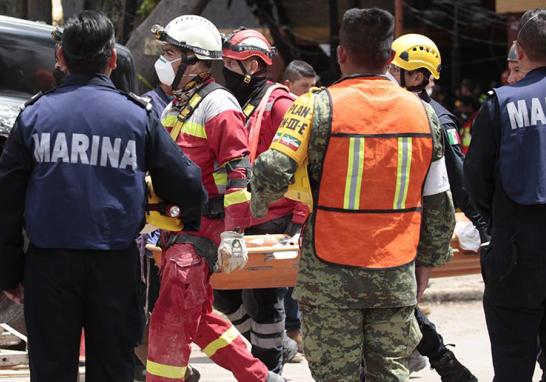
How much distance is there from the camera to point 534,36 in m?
4.98

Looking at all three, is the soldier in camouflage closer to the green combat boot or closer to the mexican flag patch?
the mexican flag patch

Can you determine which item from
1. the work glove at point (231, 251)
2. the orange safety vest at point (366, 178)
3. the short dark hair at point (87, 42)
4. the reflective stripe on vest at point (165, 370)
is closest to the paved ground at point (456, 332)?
the reflective stripe on vest at point (165, 370)

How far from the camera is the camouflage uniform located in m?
4.60

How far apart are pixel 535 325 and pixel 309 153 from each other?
1.26 metres

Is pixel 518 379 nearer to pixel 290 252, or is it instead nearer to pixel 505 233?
pixel 505 233

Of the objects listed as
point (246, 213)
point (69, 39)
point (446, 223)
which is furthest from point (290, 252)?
point (69, 39)

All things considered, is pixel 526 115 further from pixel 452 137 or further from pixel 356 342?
pixel 452 137

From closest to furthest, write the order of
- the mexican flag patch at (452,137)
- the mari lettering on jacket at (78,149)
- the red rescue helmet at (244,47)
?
1. the mari lettering on jacket at (78,149)
2. the mexican flag patch at (452,137)
3. the red rescue helmet at (244,47)

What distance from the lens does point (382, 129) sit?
4621 millimetres

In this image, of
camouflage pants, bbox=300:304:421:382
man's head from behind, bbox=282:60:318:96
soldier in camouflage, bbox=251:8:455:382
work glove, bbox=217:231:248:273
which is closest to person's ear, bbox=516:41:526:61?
soldier in camouflage, bbox=251:8:455:382

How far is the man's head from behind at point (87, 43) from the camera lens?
15.3ft

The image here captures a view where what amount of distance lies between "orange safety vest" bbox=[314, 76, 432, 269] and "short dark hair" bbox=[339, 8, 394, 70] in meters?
0.09

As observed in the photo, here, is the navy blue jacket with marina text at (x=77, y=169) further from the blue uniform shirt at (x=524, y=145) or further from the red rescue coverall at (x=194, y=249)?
the blue uniform shirt at (x=524, y=145)

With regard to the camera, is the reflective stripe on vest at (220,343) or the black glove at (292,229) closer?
the reflective stripe on vest at (220,343)
